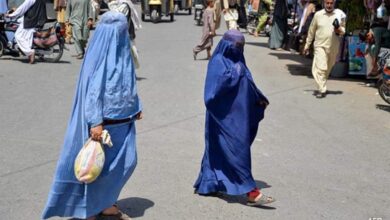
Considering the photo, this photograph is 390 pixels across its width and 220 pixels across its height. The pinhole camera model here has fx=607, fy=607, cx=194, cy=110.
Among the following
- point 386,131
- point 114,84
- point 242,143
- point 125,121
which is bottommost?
point 386,131

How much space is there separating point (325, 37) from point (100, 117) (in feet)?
23.0

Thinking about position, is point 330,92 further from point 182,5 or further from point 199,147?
→ point 182,5

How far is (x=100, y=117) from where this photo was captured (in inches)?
167

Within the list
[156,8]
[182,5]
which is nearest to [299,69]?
[156,8]

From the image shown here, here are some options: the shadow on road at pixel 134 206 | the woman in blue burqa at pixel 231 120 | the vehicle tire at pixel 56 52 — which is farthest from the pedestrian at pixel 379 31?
the shadow on road at pixel 134 206

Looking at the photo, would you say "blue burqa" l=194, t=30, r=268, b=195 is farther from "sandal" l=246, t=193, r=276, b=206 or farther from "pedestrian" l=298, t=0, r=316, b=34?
"pedestrian" l=298, t=0, r=316, b=34

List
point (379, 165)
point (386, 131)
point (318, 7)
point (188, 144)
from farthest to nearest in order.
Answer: point (318, 7) → point (386, 131) → point (188, 144) → point (379, 165)

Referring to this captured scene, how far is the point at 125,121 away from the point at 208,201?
1.35 m

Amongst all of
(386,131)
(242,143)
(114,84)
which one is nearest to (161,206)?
(242,143)

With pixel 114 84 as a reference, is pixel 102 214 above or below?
below

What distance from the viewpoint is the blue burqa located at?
5.18 m

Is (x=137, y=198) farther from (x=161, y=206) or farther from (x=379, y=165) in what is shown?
(x=379, y=165)

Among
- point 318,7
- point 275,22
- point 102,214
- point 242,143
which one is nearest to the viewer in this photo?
point 102,214

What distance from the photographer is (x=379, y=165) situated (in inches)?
Answer: 271
